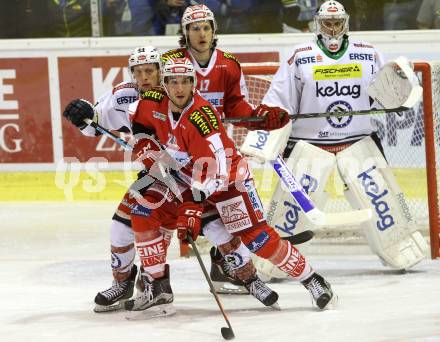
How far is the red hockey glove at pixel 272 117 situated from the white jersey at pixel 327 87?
416 mm

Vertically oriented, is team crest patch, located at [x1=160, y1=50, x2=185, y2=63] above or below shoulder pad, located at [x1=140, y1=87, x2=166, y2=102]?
above

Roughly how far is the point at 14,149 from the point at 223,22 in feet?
5.14

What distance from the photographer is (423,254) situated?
18.5 feet

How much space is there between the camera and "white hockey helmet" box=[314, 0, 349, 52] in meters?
5.59

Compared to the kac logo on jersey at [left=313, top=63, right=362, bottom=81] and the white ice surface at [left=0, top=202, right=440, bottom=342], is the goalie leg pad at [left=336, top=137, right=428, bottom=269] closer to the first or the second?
the white ice surface at [left=0, top=202, right=440, bottom=342]

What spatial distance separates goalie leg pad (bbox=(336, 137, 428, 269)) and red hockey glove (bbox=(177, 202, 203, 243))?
1.26 meters

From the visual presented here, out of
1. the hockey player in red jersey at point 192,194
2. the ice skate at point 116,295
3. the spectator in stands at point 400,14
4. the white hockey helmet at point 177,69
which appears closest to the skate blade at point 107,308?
the ice skate at point 116,295

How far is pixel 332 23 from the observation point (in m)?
5.59

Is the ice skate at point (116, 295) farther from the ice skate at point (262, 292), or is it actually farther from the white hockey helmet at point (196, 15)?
the white hockey helmet at point (196, 15)

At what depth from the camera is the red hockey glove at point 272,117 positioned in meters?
5.12

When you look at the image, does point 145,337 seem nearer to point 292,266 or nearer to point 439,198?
point 292,266

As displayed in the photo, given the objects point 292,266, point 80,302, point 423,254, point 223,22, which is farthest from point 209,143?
point 223,22

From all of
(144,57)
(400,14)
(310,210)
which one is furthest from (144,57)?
(400,14)

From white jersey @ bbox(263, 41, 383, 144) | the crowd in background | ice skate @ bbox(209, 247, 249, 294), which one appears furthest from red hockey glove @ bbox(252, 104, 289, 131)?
the crowd in background
